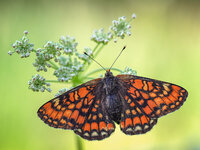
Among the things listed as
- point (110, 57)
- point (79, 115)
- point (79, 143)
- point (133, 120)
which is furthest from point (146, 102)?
point (110, 57)

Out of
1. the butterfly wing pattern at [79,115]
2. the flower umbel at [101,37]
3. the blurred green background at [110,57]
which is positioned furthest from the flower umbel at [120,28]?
the blurred green background at [110,57]

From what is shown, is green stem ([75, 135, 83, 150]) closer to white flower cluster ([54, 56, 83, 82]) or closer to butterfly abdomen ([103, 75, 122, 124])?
butterfly abdomen ([103, 75, 122, 124])

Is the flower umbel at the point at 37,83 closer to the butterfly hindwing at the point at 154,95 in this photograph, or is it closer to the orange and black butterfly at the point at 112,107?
the orange and black butterfly at the point at 112,107

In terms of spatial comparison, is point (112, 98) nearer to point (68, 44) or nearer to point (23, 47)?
point (68, 44)

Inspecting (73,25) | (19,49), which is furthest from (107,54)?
(19,49)

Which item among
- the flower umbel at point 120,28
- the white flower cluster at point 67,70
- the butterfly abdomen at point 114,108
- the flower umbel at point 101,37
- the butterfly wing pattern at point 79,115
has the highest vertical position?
the flower umbel at point 120,28

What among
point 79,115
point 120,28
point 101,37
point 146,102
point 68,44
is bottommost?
point 79,115

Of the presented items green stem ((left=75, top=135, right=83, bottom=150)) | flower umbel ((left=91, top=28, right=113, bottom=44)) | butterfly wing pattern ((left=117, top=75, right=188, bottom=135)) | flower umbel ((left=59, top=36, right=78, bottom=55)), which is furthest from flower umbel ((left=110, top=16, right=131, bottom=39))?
green stem ((left=75, top=135, right=83, bottom=150))

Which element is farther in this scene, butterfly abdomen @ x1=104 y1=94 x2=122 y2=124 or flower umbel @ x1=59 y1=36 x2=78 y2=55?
flower umbel @ x1=59 y1=36 x2=78 y2=55
